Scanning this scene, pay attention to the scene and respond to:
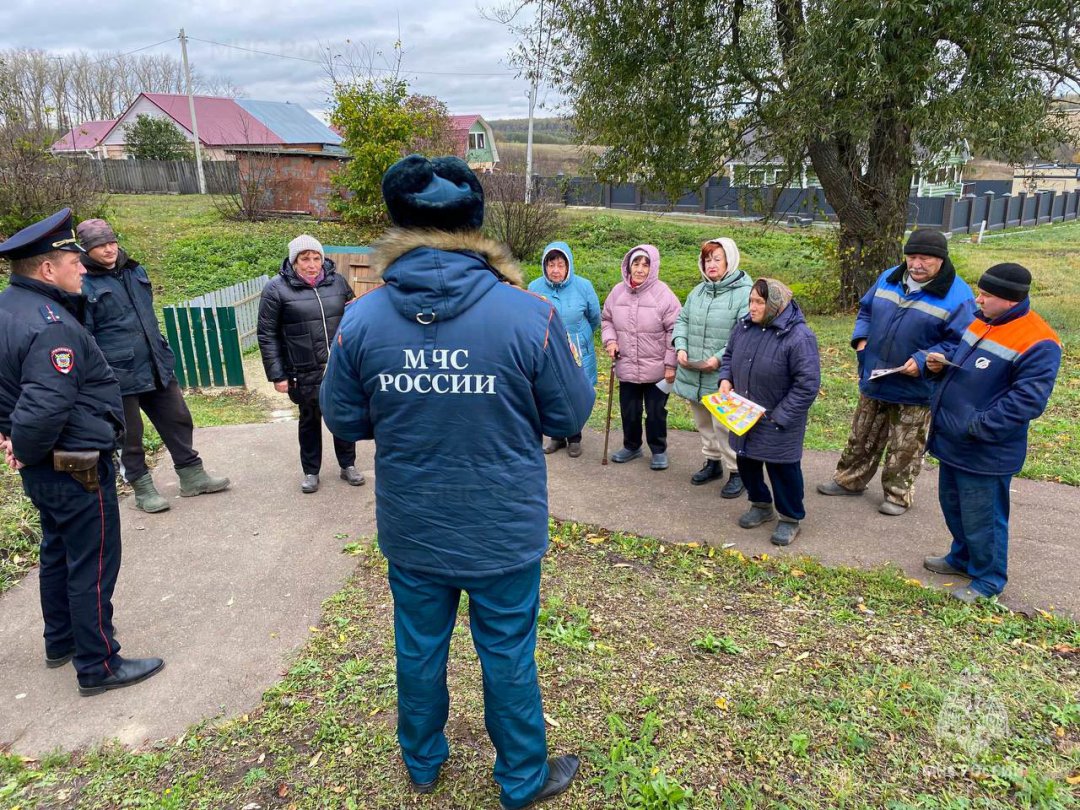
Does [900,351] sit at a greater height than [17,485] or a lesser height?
greater

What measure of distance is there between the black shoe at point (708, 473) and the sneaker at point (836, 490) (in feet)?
2.40

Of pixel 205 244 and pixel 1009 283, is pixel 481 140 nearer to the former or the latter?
pixel 205 244

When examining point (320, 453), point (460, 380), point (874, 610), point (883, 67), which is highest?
point (883, 67)

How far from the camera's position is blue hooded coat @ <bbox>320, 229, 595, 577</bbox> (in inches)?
83.5

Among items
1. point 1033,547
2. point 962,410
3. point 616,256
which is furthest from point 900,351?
point 616,256

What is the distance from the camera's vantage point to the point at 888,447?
16.2 feet

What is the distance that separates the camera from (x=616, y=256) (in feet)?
62.4

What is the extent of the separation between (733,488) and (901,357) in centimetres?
143

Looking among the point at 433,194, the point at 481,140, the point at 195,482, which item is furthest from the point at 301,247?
the point at 481,140

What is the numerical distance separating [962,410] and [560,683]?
2422 millimetres

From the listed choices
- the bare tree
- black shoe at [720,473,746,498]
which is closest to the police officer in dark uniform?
black shoe at [720,473,746,498]

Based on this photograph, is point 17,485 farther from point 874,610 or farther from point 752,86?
point 752,86

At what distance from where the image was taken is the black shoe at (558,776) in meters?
2.58

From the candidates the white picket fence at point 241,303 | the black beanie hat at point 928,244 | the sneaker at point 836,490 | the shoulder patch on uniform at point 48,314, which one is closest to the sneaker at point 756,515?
the sneaker at point 836,490
